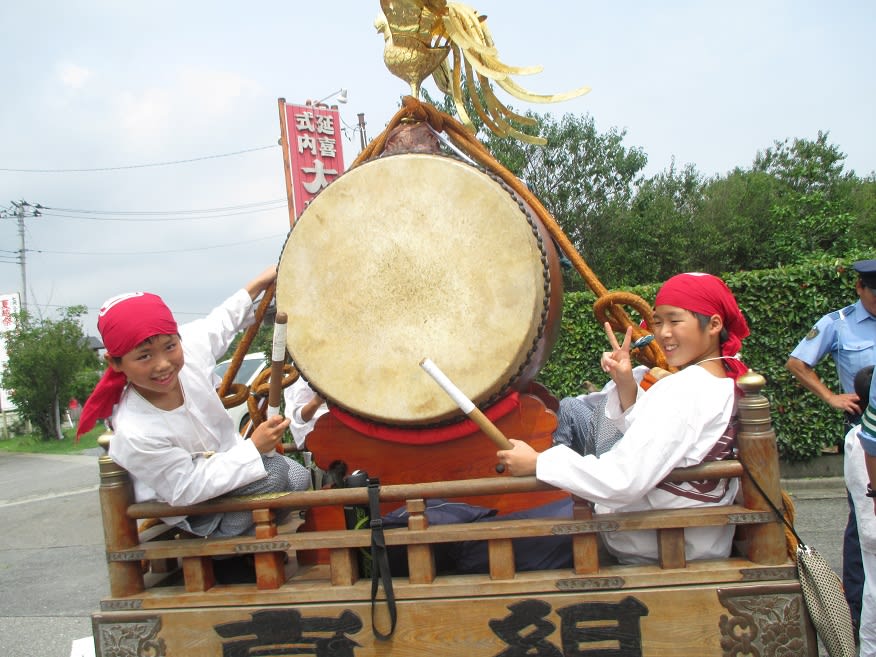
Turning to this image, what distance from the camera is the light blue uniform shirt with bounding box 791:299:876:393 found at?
2.88 meters

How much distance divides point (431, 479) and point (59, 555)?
178 inches

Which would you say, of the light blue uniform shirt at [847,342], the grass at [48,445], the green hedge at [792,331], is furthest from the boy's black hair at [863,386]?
the grass at [48,445]

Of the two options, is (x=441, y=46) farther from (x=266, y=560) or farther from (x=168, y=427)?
(x=266, y=560)

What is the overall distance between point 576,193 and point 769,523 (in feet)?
41.7

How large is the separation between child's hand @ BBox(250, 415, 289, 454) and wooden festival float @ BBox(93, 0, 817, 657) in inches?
5.7

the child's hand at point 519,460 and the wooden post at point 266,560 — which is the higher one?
the child's hand at point 519,460

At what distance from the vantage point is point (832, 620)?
157cm

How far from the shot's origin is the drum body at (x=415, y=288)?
2051mm

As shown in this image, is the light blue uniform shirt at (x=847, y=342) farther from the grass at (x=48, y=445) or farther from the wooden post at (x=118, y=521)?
the grass at (x=48, y=445)

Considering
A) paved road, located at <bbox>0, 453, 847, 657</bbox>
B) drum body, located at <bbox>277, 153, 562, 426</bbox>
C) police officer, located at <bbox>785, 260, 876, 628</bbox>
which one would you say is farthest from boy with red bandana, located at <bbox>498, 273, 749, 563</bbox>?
paved road, located at <bbox>0, 453, 847, 657</bbox>

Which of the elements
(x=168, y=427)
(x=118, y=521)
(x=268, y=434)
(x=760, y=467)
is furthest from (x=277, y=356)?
(x=760, y=467)

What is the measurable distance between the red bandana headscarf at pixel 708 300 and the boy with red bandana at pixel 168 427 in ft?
3.70

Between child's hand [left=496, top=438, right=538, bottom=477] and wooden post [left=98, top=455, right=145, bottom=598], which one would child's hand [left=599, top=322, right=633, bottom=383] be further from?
wooden post [left=98, top=455, right=145, bottom=598]

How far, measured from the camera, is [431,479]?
2.19 metres
